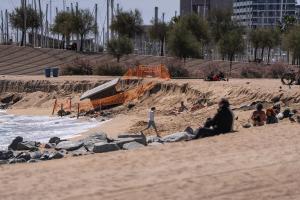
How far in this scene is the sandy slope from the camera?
1159cm

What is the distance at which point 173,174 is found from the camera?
12.9m

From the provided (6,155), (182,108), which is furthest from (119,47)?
(6,155)

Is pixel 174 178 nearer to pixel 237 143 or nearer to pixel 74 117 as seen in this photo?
pixel 237 143

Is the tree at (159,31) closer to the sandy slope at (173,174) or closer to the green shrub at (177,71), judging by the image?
the green shrub at (177,71)

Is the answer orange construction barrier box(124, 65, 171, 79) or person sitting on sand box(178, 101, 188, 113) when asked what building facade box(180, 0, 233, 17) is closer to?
orange construction barrier box(124, 65, 171, 79)

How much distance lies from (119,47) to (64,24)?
15.3 metres

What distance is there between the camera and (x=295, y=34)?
56.6m

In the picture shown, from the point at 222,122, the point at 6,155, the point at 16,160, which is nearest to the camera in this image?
the point at 16,160

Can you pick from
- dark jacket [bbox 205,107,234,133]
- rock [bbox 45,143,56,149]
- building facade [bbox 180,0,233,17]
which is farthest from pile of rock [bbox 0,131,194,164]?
building facade [bbox 180,0,233,17]

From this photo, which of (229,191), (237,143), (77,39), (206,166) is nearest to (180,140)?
(237,143)

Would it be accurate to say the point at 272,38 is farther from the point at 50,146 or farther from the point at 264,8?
the point at 264,8

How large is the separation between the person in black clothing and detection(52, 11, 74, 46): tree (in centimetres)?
6313

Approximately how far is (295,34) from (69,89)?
793 inches

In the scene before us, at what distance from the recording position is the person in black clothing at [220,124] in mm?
17828
